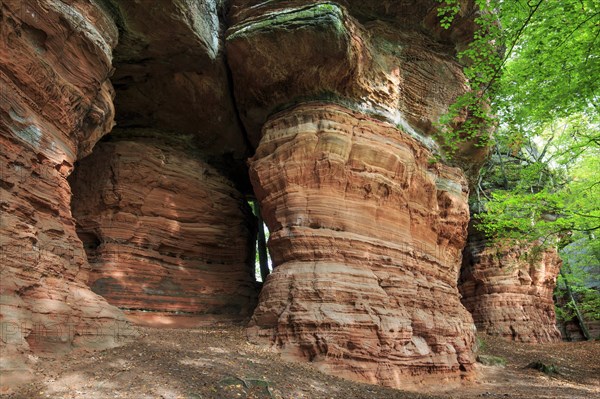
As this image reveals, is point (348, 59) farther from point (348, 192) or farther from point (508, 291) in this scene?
→ point (508, 291)

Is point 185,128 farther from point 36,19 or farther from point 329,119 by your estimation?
point 36,19

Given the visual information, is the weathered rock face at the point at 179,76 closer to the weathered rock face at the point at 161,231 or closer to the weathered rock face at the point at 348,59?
the weathered rock face at the point at 348,59

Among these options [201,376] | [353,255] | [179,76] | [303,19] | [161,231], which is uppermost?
[303,19]

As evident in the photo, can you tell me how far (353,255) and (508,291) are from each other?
48.9 ft

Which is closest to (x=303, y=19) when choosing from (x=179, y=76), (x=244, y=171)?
(x=179, y=76)

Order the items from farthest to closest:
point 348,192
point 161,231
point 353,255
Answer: point 161,231 < point 348,192 < point 353,255

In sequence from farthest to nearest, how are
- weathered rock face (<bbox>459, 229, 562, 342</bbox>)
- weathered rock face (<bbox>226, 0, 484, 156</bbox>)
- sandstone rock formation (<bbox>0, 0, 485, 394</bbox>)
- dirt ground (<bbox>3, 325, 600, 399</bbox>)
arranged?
weathered rock face (<bbox>459, 229, 562, 342</bbox>)
weathered rock face (<bbox>226, 0, 484, 156</bbox>)
sandstone rock formation (<bbox>0, 0, 485, 394</bbox>)
dirt ground (<bbox>3, 325, 600, 399</bbox>)

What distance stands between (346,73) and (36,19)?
7960 millimetres

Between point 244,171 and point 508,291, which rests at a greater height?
point 244,171

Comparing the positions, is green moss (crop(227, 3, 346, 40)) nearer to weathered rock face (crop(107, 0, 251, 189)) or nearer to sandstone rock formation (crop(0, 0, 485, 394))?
sandstone rock formation (crop(0, 0, 485, 394))

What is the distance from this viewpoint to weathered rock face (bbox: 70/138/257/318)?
12.2 meters

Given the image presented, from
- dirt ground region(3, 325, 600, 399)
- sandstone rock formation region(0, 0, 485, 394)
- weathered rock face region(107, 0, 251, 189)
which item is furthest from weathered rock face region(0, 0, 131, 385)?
weathered rock face region(107, 0, 251, 189)

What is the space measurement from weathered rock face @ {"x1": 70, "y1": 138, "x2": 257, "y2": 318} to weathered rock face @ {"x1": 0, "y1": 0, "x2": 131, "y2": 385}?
4313 mm

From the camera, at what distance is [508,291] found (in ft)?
69.8
